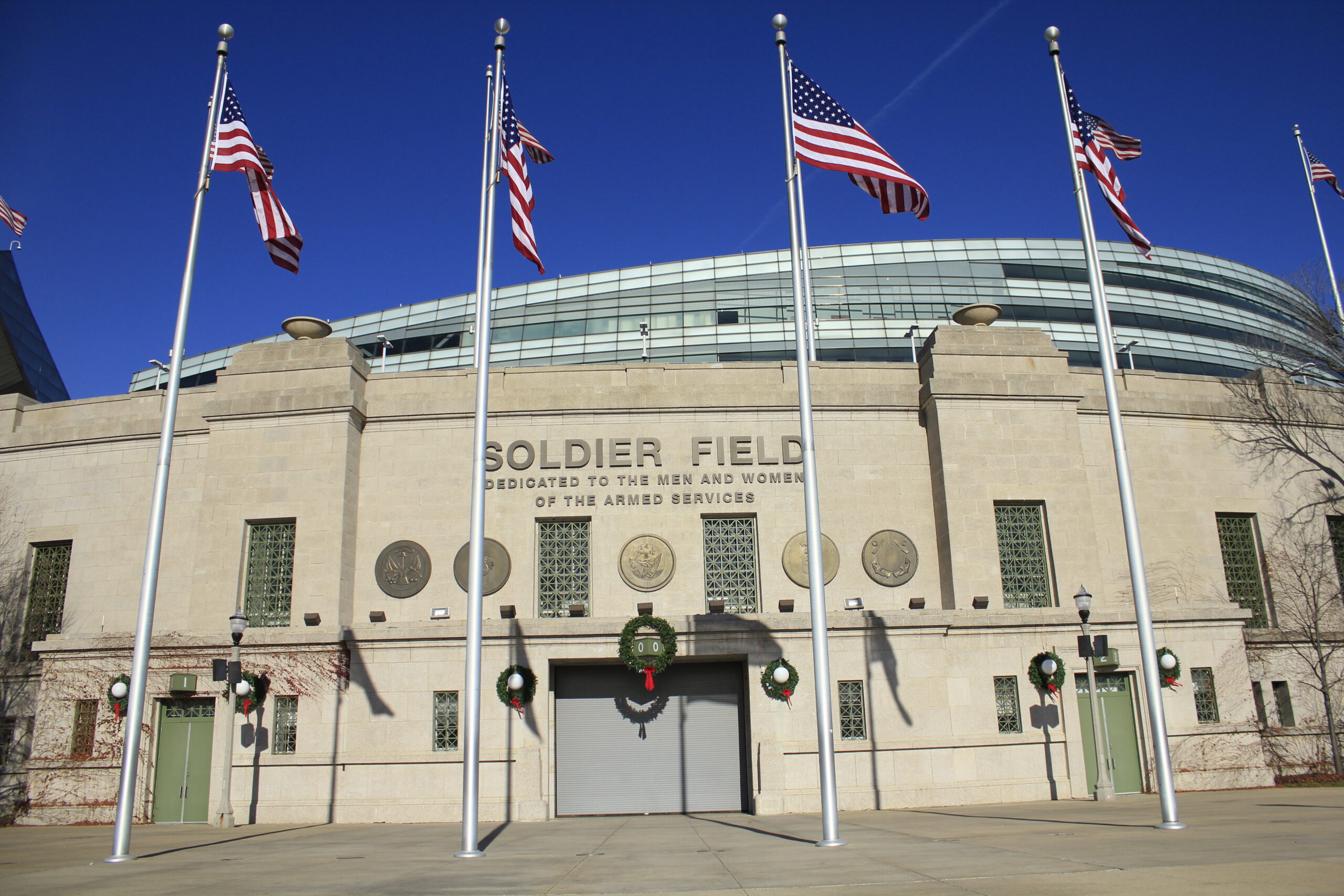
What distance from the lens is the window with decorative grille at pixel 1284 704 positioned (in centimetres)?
2414

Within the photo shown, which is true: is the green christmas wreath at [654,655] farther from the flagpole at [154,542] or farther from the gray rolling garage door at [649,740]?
the flagpole at [154,542]

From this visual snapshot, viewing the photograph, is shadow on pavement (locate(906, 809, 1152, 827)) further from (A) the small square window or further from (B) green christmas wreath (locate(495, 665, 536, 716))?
(A) the small square window

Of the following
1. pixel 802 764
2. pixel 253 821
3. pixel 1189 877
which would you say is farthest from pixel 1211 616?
pixel 253 821

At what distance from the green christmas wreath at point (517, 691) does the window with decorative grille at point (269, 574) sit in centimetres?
614

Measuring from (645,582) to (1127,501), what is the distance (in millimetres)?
11571

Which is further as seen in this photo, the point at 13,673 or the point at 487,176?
the point at 13,673

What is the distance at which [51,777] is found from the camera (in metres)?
20.8

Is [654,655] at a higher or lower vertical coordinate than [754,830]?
higher

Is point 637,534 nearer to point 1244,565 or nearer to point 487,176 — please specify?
point 487,176

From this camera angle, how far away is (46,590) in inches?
990

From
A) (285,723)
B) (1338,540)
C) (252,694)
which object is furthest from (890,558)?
(252,694)

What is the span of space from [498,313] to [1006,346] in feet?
134

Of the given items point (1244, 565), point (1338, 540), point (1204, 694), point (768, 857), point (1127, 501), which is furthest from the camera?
point (1338, 540)

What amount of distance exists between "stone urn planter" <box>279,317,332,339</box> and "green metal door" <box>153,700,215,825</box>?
9815 mm
